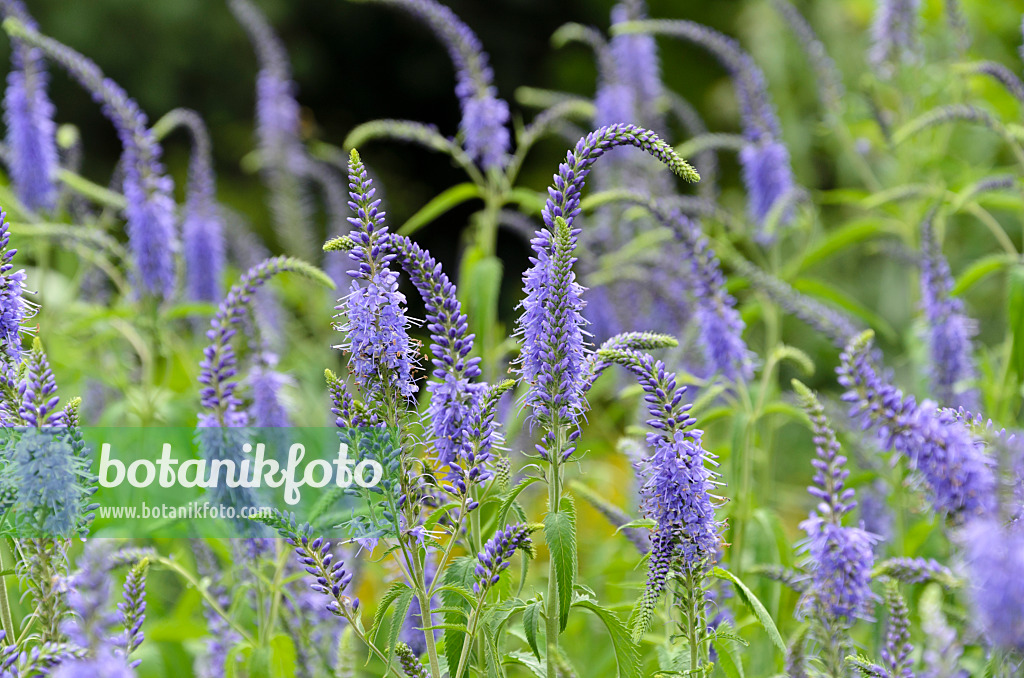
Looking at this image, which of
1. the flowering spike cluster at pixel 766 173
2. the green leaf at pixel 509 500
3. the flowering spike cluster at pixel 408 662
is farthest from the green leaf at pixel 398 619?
the flowering spike cluster at pixel 766 173

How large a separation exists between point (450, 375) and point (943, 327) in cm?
231

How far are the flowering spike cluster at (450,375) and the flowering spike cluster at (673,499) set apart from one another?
0.31m

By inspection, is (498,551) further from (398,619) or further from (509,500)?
(398,619)

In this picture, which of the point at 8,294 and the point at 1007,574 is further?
the point at 8,294

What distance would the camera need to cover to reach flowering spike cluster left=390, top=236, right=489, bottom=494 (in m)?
1.91

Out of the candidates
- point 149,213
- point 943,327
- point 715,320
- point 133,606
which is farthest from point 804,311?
point 149,213

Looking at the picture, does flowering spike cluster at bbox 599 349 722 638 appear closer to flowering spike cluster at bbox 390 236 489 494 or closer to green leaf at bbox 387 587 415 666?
flowering spike cluster at bbox 390 236 489 494

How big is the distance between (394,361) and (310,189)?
950cm

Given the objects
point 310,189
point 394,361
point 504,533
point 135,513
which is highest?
point 310,189

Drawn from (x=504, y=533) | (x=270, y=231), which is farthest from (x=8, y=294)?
(x=270, y=231)

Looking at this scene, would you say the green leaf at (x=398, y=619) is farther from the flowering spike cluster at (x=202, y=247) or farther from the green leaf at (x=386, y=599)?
the flowering spike cluster at (x=202, y=247)

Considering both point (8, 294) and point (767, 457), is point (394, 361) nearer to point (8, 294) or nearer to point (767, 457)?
point (8, 294)

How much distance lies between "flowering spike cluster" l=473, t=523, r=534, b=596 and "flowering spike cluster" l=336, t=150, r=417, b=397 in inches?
15.0

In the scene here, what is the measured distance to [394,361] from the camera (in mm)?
1932
